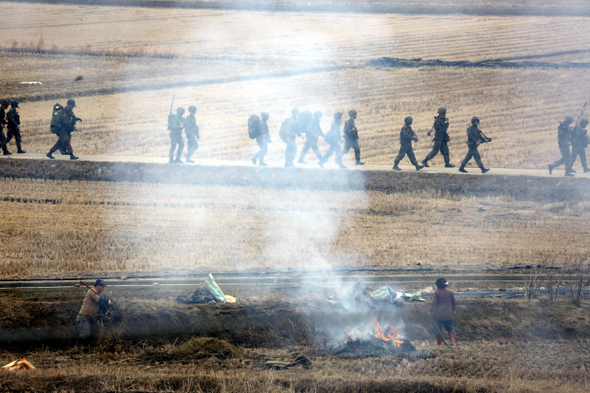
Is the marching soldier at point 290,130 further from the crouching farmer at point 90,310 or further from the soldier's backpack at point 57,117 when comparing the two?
the crouching farmer at point 90,310

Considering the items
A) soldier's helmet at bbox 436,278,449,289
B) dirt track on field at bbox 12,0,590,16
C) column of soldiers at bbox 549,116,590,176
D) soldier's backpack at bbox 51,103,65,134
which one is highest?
dirt track on field at bbox 12,0,590,16

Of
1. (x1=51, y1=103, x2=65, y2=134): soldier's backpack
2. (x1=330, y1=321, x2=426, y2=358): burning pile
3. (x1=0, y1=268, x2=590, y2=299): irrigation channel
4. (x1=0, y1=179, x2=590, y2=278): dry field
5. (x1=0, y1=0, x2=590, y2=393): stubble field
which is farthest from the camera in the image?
(x1=51, y1=103, x2=65, y2=134): soldier's backpack

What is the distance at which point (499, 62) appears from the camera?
28.2 meters

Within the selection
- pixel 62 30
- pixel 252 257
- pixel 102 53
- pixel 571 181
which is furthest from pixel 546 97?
pixel 62 30

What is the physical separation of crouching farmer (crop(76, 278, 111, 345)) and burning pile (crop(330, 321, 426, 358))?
3.01 m

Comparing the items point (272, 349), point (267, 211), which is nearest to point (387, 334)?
point (272, 349)

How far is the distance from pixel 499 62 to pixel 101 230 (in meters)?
22.8

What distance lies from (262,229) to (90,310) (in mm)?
4620

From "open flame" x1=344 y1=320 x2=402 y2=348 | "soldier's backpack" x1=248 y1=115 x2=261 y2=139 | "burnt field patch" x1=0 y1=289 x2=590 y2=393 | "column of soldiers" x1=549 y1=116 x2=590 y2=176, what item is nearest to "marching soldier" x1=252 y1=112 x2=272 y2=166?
"soldier's backpack" x1=248 y1=115 x2=261 y2=139

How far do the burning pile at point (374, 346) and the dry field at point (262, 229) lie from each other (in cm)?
252

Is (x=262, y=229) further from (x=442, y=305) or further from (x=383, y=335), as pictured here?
(x=442, y=305)

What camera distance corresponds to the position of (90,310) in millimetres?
7461

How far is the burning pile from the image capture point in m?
7.30

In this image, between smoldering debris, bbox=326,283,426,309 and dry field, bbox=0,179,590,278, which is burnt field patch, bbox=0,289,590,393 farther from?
dry field, bbox=0,179,590,278
